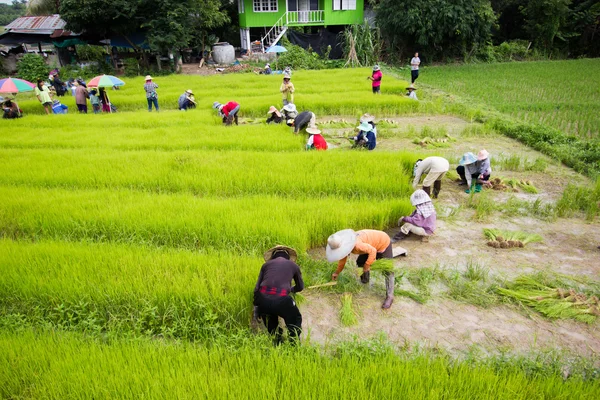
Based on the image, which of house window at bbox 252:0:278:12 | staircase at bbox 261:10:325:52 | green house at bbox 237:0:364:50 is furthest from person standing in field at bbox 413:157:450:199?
house window at bbox 252:0:278:12

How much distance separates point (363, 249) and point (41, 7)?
1137 inches

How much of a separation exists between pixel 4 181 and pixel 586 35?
2794cm

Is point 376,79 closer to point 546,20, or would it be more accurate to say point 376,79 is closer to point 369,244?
point 369,244

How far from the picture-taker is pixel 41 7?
2314cm

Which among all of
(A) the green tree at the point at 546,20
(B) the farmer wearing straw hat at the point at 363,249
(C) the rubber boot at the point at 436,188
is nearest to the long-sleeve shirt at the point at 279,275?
(B) the farmer wearing straw hat at the point at 363,249

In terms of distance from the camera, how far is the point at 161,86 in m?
13.9

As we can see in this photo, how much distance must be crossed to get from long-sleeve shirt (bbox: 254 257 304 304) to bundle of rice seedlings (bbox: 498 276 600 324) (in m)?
1.97

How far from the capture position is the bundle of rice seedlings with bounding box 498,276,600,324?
3.10 metres

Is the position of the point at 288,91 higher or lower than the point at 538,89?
higher

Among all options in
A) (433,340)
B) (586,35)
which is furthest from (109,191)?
(586,35)

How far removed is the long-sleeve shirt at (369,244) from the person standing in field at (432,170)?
2018 mm

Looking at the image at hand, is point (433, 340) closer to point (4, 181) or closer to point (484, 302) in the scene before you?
point (484, 302)

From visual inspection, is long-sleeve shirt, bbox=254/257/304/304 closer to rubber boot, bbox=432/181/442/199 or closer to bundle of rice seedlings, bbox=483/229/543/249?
bundle of rice seedlings, bbox=483/229/543/249

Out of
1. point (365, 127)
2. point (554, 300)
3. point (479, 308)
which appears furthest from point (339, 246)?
point (365, 127)
